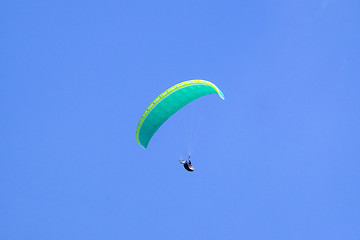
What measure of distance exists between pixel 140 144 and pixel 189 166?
4.25 m

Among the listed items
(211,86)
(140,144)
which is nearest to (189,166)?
(140,144)

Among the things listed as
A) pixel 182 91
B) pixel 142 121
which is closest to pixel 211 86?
pixel 182 91

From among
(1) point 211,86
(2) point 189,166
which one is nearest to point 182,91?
(1) point 211,86

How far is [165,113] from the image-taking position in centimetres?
3816

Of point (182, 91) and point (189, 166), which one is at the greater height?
point (182, 91)

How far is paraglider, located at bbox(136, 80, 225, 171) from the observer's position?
36375 mm

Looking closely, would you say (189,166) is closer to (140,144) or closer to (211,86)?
(140,144)

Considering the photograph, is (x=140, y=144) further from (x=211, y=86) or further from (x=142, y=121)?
(x=211, y=86)

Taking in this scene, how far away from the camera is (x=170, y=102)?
37375mm

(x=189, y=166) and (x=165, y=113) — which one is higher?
(x=165, y=113)

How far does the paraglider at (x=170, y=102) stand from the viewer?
36375 millimetres

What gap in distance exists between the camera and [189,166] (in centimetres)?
3909

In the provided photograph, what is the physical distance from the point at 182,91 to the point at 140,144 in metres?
6.15

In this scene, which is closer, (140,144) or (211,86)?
(211,86)
